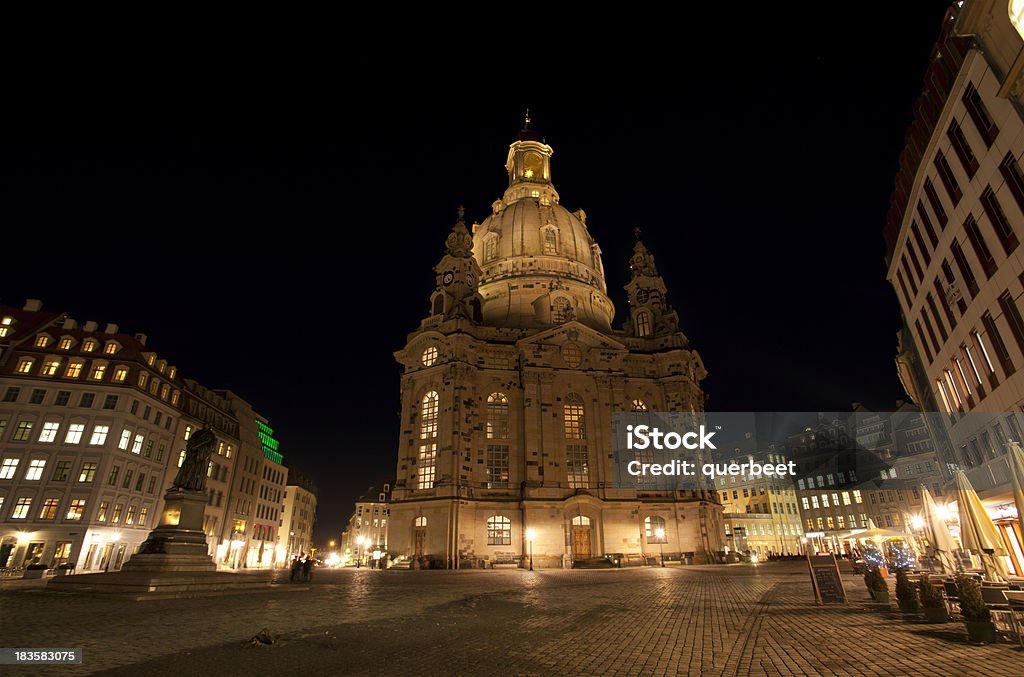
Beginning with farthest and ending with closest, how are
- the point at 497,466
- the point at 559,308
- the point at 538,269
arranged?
the point at 538,269
the point at 559,308
the point at 497,466

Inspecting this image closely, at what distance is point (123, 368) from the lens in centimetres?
4522

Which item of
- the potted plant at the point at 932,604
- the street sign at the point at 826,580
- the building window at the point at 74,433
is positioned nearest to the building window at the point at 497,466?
the building window at the point at 74,433

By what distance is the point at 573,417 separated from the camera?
5128 cm

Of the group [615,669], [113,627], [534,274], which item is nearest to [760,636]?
[615,669]

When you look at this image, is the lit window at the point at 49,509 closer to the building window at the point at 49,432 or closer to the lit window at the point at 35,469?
the lit window at the point at 35,469

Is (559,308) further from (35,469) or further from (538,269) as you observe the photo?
(35,469)

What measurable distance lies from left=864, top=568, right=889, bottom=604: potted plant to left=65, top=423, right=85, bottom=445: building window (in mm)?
52077

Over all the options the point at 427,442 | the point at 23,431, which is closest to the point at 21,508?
the point at 23,431

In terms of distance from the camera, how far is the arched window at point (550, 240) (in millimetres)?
66125

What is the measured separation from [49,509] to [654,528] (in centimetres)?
4857

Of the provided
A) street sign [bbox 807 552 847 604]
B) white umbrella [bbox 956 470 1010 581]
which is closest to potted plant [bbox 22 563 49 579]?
street sign [bbox 807 552 847 604]

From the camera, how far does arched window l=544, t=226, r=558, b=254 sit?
217 feet

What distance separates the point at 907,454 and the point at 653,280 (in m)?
49.8

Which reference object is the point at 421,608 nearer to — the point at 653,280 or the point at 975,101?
the point at 975,101
